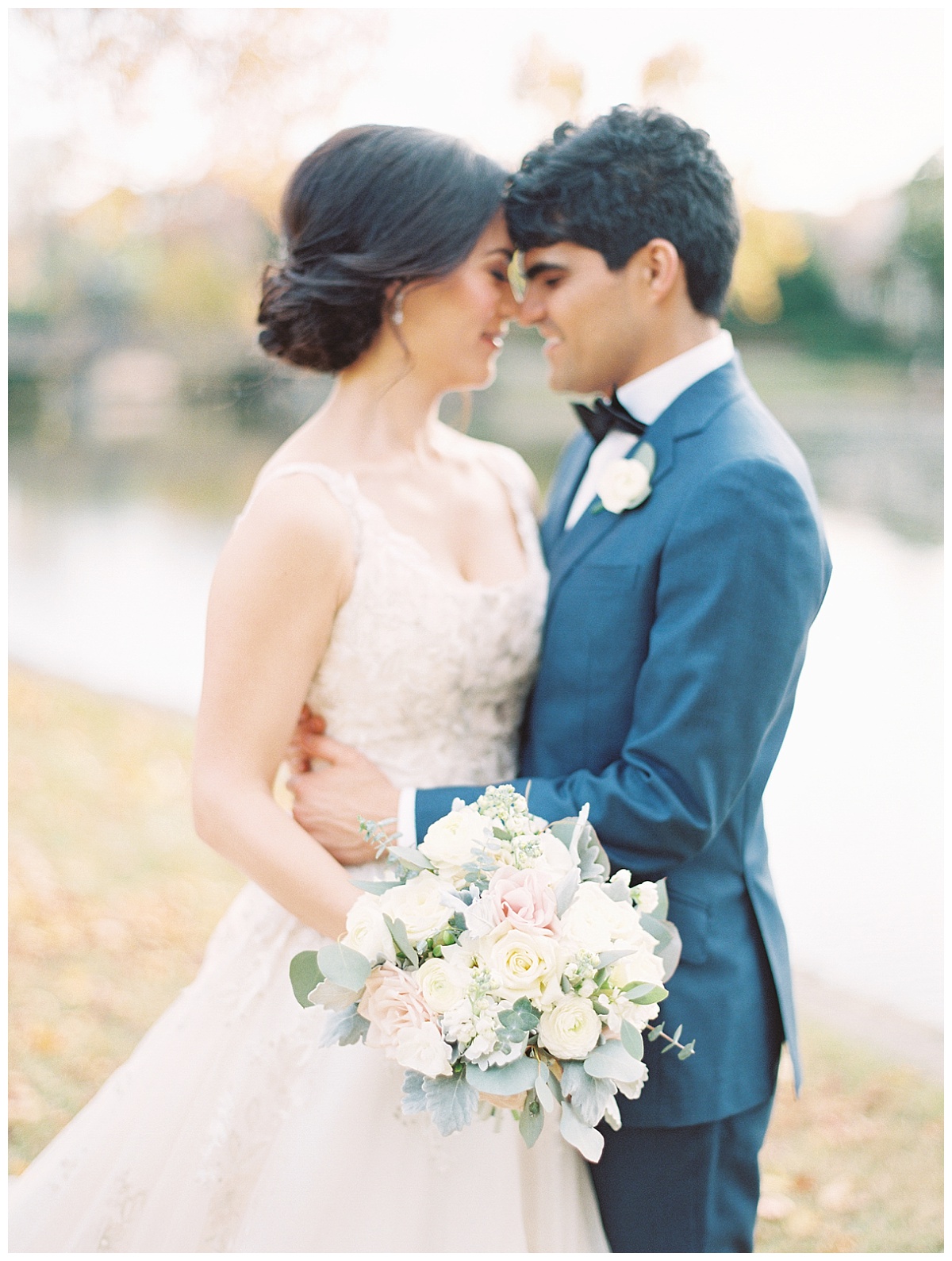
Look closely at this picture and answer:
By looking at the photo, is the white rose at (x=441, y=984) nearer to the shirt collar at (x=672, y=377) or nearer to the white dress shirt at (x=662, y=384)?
the white dress shirt at (x=662, y=384)

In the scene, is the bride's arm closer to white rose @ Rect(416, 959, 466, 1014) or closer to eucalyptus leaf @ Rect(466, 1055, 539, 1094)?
white rose @ Rect(416, 959, 466, 1014)

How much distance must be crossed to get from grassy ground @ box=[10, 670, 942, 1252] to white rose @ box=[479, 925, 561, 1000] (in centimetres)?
217

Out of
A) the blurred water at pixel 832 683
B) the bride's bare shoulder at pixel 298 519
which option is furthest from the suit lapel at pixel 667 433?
the blurred water at pixel 832 683

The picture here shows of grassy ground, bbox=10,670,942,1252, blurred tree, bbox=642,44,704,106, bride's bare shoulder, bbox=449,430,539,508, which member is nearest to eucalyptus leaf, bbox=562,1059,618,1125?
bride's bare shoulder, bbox=449,430,539,508

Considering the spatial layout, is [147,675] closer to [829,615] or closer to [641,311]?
[829,615]

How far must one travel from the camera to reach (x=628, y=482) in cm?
221

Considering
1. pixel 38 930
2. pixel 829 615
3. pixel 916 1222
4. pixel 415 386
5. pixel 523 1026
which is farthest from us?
pixel 829 615

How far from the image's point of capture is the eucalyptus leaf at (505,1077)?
5.09 ft

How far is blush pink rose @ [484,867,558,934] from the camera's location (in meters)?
1.60

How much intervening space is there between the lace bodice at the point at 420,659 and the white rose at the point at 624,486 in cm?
32

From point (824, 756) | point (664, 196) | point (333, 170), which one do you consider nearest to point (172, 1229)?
point (333, 170)

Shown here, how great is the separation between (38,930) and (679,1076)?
3.57m

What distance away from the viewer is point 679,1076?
2111 mm

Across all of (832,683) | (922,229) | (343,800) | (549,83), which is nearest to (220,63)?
(549,83)
